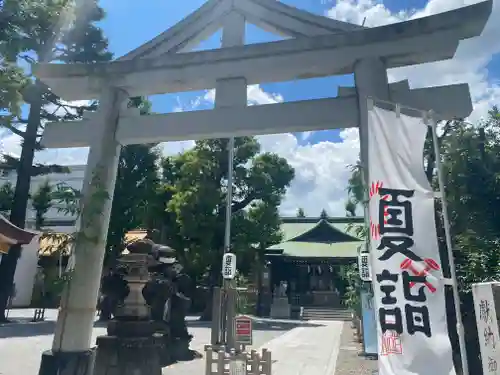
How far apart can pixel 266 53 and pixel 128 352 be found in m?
5.40

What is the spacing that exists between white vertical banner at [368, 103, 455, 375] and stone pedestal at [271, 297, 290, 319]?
23199 mm

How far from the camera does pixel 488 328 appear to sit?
3436 millimetres

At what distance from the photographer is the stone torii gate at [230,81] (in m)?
5.22

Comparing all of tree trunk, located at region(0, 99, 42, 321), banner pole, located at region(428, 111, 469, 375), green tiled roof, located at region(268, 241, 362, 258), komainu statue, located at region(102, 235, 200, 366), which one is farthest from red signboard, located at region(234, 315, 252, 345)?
green tiled roof, located at region(268, 241, 362, 258)

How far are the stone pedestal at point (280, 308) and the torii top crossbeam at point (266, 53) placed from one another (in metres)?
21.6

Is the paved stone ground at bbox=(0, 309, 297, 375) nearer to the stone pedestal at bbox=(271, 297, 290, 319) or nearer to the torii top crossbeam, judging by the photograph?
the stone pedestal at bbox=(271, 297, 290, 319)

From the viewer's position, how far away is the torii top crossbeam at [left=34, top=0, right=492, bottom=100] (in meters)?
5.20

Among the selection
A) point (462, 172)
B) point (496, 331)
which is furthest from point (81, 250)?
point (462, 172)

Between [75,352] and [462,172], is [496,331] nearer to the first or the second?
[75,352]

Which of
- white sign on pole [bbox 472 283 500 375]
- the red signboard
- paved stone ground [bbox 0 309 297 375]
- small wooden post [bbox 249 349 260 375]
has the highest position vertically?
white sign on pole [bbox 472 283 500 375]

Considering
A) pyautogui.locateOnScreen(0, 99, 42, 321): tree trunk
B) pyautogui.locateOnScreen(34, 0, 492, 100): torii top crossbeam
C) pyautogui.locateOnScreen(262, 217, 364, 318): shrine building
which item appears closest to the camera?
pyautogui.locateOnScreen(34, 0, 492, 100): torii top crossbeam

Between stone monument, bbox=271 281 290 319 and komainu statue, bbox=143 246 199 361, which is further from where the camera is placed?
stone monument, bbox=271 281 290 319

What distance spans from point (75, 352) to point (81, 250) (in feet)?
4.63

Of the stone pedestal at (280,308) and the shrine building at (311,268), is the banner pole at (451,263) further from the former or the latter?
the shrine building at (311,268)
